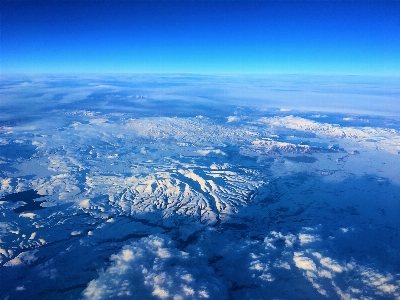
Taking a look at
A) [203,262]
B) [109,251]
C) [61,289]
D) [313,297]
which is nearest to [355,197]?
[313,297]

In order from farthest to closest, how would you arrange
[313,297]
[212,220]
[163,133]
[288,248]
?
[163,133] < [212,220] < [288,248] < [313,297]

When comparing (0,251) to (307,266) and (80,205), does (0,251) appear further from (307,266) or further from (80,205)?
(307,266)

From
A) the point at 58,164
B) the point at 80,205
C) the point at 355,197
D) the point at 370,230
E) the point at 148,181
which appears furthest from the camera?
the point at 58,164

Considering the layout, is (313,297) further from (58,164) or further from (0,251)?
(58,164)

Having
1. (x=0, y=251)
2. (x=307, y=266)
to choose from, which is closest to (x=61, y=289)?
(x=0, y=251)

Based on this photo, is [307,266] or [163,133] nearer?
[307,266]

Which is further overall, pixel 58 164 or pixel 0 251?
pixel 58 164
